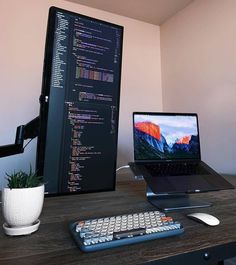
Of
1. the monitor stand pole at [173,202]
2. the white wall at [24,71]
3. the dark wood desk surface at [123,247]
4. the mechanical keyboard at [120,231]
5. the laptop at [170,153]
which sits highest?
the white wall at [24,71]

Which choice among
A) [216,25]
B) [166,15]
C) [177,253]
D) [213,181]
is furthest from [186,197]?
[166,15]

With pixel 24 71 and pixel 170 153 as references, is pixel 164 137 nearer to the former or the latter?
pixel 170 153

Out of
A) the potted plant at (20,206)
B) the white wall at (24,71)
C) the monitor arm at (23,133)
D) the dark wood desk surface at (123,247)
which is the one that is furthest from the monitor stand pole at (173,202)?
the white wall at (24,71)

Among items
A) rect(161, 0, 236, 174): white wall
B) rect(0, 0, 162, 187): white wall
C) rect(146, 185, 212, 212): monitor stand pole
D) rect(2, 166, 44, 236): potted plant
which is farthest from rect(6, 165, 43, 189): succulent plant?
rect(161, 0, 236, 174): white wall

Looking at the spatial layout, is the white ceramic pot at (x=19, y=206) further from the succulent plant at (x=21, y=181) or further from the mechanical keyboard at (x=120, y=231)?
the mechanical keyboard at (x=120, y=231)

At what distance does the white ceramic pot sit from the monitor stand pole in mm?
460

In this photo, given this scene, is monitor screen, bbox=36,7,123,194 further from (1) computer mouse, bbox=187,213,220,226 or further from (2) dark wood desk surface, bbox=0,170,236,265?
(1) computer mouse, bbox=187,213,220,226

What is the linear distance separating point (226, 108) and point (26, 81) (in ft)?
5.69

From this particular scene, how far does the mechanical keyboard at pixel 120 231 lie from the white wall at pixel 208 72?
1.40 m

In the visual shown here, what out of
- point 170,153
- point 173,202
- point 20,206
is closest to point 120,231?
point 20,206

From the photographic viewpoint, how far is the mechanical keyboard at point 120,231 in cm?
54

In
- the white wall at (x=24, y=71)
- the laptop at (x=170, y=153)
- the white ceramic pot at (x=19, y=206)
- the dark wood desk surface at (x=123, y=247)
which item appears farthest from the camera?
the white wall at (x=24, y=71)

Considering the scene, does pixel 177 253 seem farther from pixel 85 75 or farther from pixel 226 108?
pixel 226 108

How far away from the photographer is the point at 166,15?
8.31 feet
